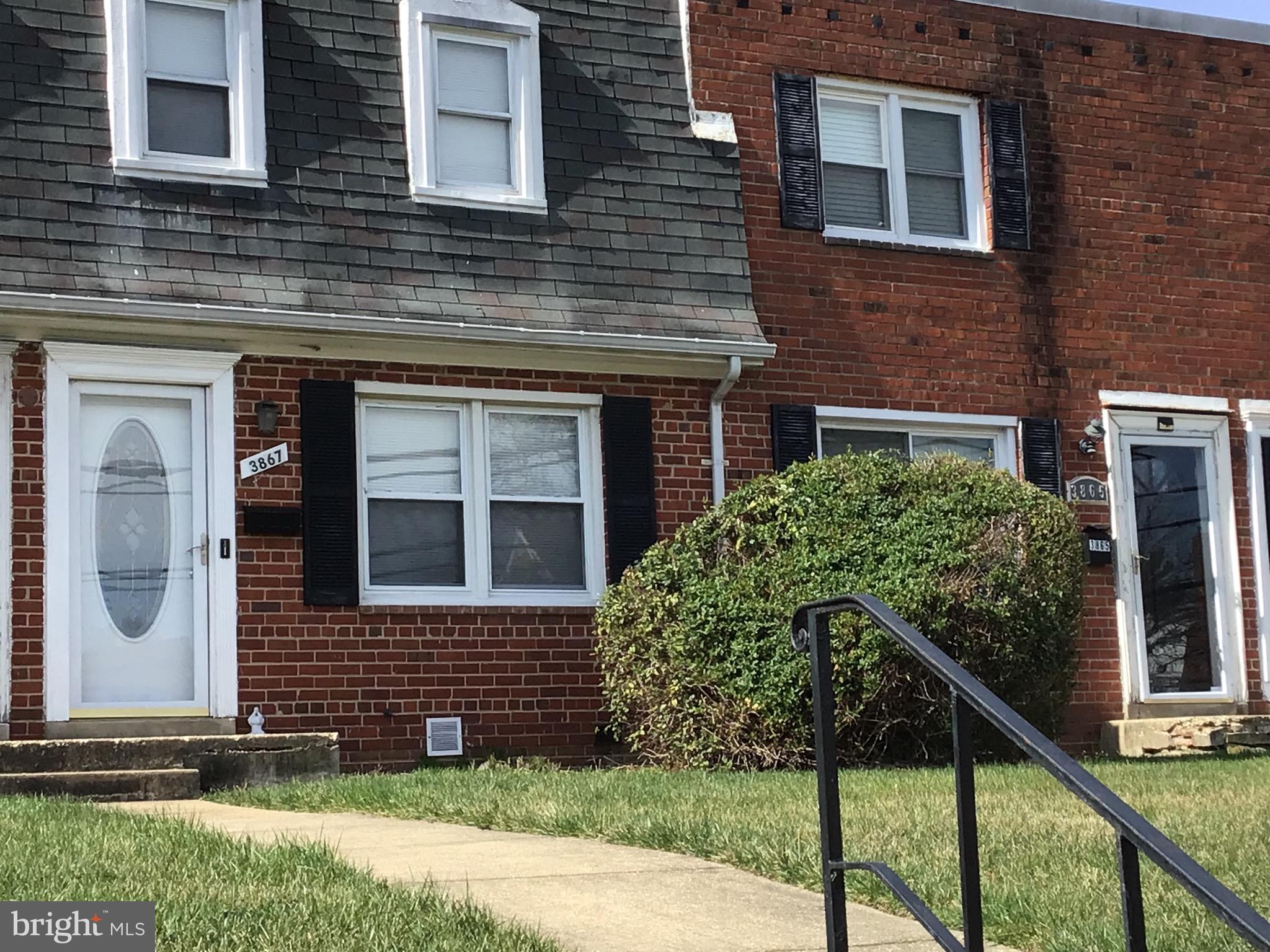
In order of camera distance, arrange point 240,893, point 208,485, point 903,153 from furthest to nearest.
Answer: point 903,153 → point 208,485 → point 240,893

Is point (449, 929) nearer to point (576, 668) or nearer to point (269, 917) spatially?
point (269, 917)

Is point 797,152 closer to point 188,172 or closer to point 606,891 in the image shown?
point 188,172

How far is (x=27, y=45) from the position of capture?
11.1m

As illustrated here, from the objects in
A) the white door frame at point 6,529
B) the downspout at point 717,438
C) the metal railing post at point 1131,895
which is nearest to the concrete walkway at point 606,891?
the metal railing post at point 1131,895

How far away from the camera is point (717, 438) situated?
12672mm

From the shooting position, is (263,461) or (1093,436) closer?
(263,461)

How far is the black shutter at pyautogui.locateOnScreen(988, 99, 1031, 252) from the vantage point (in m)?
14.0

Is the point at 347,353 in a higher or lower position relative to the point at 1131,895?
higher

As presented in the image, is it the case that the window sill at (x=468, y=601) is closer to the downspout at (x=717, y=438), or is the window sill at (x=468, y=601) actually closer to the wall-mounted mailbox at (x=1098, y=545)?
the downspout at (x=717, y=438)

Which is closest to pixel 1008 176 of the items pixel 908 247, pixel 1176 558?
pixel 908 247

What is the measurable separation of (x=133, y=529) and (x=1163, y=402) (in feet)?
26.7

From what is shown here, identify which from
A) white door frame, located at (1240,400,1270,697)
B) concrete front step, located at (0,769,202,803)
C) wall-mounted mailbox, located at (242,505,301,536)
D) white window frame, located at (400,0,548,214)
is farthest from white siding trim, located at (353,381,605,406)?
white door frame, located at (1240,400,1270,697)

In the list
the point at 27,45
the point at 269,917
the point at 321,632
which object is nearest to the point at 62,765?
the point at 321,632

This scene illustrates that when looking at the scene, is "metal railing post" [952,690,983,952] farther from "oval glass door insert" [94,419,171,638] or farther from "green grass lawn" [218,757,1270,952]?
"oval glass door insert" [94,419,171,638]
